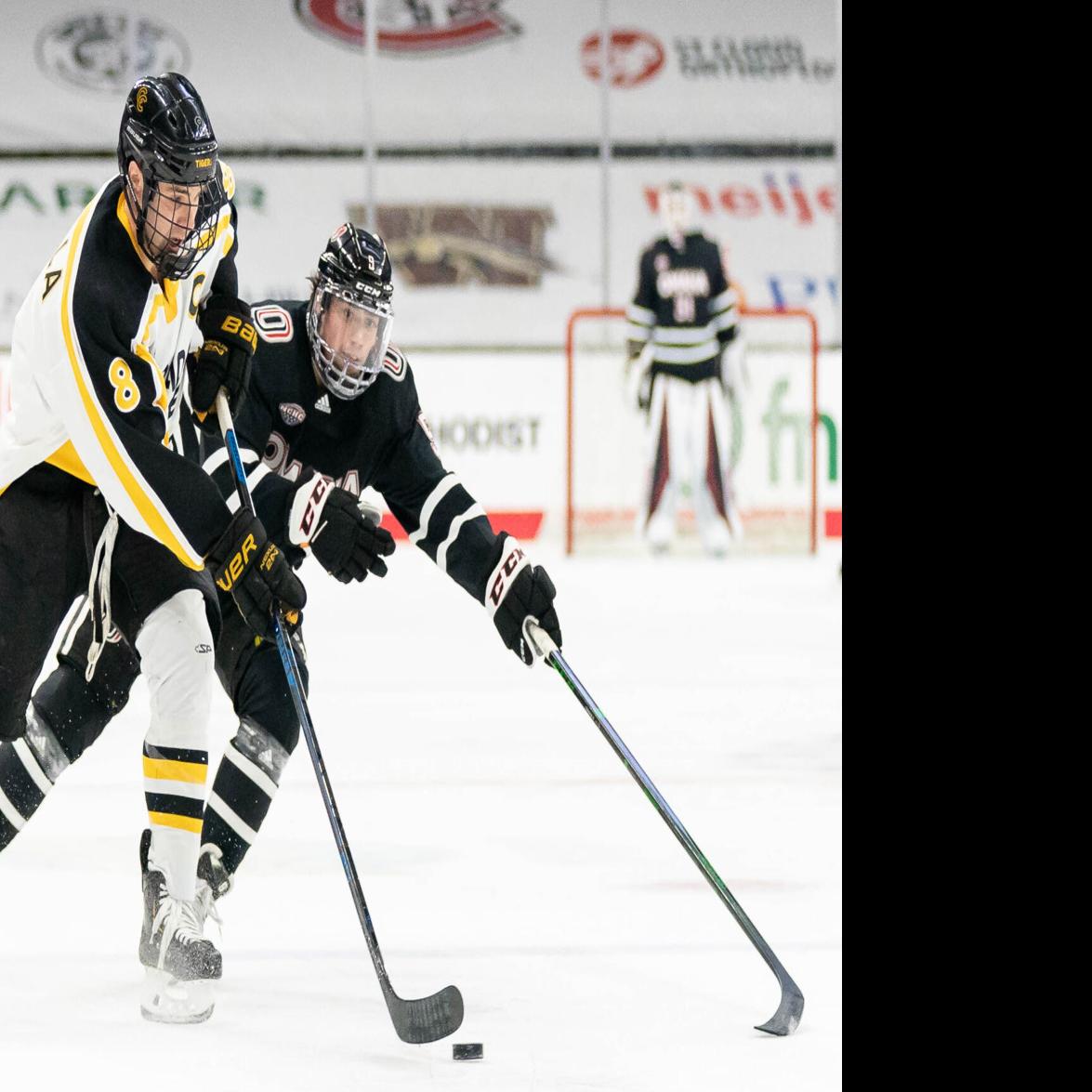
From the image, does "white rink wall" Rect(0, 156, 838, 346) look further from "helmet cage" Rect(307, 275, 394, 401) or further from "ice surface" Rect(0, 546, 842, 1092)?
"helmet cage" Rect(307, 275, 394, 401)

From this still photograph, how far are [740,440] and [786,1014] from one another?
5.62 metres

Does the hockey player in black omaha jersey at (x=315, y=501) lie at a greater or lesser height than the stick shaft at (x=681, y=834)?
greater

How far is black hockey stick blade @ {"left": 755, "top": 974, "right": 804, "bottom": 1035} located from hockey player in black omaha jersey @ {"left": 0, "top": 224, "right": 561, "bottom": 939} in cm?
58

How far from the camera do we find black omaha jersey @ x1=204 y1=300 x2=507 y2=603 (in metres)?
2.43

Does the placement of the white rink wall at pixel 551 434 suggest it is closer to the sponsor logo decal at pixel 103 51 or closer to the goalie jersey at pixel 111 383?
the sponsor logo decal at pixel 103 51

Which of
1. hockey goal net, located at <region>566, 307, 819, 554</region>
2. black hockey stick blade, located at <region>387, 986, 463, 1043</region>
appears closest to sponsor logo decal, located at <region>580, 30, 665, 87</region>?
hockey goal net, located at <region>566, 307, 819, 554</region>

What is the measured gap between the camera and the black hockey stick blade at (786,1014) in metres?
2.00

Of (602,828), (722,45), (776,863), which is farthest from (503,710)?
(722,45)

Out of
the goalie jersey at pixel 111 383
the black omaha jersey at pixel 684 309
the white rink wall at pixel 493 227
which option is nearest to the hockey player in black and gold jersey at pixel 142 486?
the goalie jersey at pixel 111 383

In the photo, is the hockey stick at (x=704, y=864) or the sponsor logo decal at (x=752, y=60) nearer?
the hockey stick at (x=704, y=864)

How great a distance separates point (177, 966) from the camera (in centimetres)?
209

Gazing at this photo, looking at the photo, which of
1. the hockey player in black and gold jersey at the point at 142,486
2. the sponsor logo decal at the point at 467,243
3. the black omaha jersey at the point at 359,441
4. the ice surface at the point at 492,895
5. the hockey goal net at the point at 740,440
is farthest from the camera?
the sponsor logo decal at the point at 467,243
